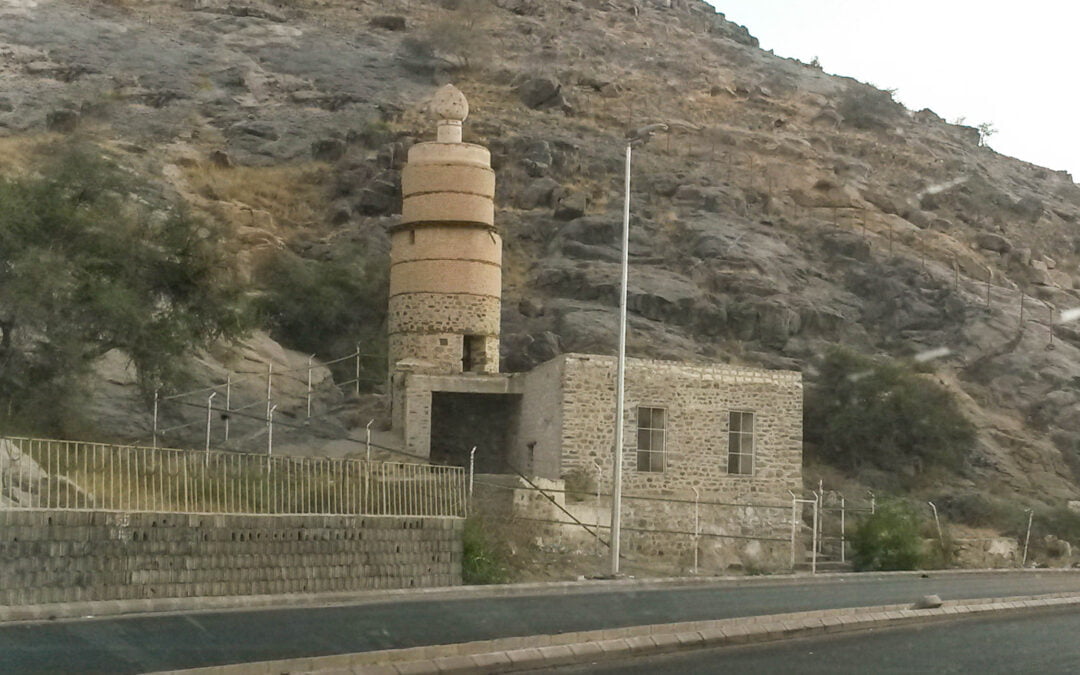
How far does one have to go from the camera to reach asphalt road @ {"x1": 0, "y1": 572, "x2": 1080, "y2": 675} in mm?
12711

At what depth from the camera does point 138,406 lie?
110ft

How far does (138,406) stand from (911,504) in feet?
68.7

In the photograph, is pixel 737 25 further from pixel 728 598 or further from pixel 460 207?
pixel 728 598

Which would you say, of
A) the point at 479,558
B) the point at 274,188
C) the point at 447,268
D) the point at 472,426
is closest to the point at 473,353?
the point at 472,426

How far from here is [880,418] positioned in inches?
1934

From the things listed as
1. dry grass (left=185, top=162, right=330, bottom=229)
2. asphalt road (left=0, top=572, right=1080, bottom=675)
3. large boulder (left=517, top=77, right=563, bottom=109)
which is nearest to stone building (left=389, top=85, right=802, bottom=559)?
asphalt road (left=0, top=572, right=1080, bottom=675)

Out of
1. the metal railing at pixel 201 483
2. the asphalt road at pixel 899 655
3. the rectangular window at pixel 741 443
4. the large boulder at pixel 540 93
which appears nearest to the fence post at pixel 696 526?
the rectangular window at pixel 741 443

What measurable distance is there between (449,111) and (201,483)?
19.1 meters

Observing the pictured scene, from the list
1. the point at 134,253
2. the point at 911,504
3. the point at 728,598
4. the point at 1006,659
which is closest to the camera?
the point at 1006,659

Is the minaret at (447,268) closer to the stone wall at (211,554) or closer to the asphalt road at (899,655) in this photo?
the stone wall at (211,554)

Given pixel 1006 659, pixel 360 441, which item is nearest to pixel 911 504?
pixel 360 441

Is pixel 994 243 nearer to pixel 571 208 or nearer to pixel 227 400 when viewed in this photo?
pixel 571 208

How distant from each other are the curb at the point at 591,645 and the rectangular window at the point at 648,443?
1470cm

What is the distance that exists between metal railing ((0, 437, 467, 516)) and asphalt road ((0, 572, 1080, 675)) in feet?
10.3
